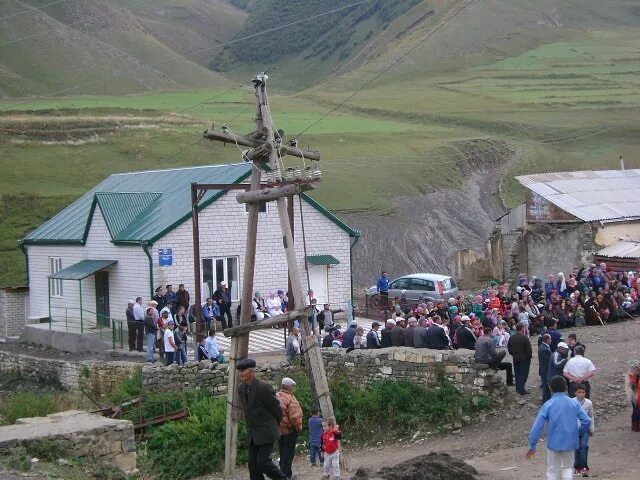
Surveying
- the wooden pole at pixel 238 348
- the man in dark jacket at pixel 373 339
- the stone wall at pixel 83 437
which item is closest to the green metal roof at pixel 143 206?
the man in dark jacket at pixel 373 339

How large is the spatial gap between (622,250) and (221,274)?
13.9 m

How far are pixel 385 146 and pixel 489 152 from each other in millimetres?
7802

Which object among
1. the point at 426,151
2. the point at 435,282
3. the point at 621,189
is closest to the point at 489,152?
the point at 426,151

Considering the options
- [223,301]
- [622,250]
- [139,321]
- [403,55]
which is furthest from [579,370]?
[403,55]

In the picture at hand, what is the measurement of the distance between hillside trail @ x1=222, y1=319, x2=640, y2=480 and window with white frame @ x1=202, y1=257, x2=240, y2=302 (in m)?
10.6

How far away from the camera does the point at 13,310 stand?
37406mm

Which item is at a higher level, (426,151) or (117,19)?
(117,19)

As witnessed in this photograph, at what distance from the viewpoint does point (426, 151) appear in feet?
230

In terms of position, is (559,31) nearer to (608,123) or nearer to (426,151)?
(608,123)

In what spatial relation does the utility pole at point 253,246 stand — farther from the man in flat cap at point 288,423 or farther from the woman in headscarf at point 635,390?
the woman in headscarf at point 635,390

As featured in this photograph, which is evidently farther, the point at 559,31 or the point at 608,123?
the point at 559,31

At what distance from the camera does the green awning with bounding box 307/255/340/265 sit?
32.5m

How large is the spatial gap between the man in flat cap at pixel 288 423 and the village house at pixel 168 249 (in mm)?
15974

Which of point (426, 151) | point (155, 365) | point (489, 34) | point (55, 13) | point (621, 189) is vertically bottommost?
point (155, 365)
